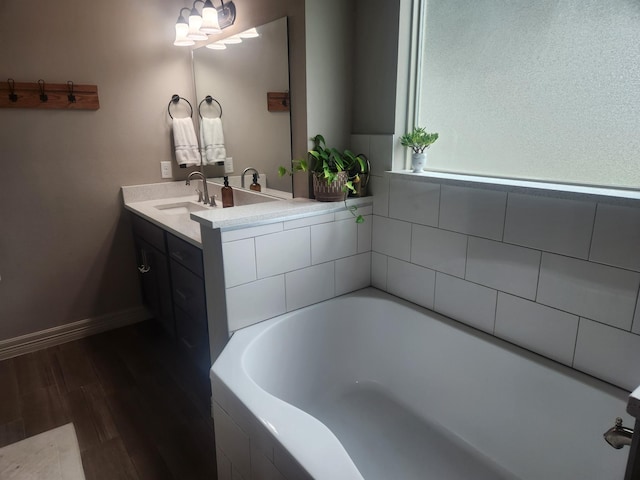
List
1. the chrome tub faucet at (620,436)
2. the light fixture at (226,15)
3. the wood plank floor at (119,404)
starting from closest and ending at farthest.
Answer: the chrome tub faucet at (620,436)
the wood plank floor at (119,404)
the light fixture at (226,15)

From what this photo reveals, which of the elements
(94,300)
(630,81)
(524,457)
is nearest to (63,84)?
(94,300)

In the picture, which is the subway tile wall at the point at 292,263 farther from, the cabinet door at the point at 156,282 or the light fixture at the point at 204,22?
the light fixture at the point at 204,22

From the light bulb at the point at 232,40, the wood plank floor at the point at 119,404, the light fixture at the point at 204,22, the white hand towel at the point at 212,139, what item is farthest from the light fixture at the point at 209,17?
the wood plank floor at the point at 119,404

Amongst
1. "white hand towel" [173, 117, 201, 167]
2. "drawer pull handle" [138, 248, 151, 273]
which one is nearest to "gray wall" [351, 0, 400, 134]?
"white hand towel" [173, 117, 201, 167]

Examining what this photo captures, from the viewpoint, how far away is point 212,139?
2.69m

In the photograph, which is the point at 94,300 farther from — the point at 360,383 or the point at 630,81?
the point at 630,81

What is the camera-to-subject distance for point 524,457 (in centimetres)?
138

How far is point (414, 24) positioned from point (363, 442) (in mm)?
1693

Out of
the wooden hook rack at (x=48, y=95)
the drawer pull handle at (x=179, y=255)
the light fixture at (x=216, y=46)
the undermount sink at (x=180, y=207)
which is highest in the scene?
the light fixture at (x=216, y=46)

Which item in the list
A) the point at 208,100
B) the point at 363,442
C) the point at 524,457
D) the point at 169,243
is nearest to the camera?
the point at 524,457

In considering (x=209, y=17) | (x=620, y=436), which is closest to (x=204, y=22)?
(x=209, y=17)

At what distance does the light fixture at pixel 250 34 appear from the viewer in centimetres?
210

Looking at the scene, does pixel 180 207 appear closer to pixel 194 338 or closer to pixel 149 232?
pixel 149 232

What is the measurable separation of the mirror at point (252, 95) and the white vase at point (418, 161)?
1.97ft
